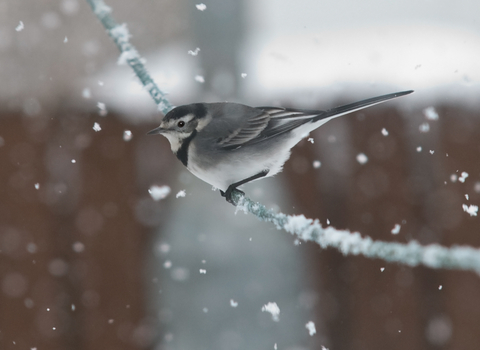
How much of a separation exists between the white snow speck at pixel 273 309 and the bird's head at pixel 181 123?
1.20 metres

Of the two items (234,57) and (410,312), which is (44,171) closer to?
(234,57)

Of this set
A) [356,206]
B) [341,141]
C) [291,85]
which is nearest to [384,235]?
[356,206]

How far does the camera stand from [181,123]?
3.19 ft

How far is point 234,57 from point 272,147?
595 mm

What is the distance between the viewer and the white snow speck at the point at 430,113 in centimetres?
184

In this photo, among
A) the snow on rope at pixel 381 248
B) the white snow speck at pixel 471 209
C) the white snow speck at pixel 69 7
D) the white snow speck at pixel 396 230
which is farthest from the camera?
the white snow speck at pixel 69 7

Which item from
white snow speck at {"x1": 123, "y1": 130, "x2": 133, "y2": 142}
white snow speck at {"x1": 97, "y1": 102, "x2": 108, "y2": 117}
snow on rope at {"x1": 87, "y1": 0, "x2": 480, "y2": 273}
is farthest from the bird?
white snow speck at {"x1": 97, "y1": 102, "x2": 108, "y2": 117}

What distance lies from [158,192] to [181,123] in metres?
1.00

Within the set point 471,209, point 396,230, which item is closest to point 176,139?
point 396,230

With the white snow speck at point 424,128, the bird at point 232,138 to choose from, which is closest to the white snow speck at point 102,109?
the bird at point 232,138

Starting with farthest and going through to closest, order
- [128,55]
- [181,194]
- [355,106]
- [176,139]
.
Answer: [181,194], [176,139], [355,106], [128,55]

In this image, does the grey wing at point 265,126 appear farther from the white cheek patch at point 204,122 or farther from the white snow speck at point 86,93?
the white snow speck at point 86,93

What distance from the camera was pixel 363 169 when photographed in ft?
6.22

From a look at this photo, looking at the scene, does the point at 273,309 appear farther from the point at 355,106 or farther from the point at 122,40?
the point at 122,40
